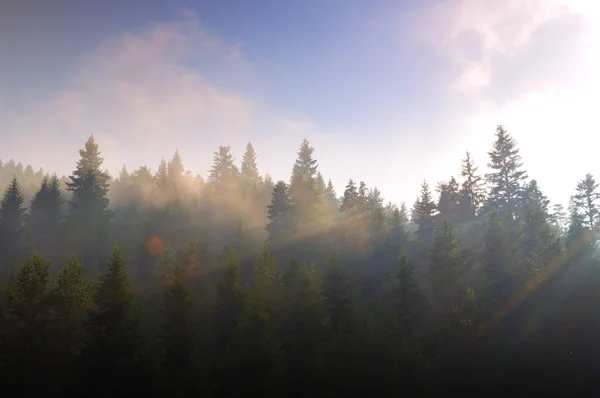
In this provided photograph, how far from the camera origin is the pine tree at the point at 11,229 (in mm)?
65500

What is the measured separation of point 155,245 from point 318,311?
121 ft

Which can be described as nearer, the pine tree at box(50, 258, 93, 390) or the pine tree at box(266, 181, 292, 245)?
the pine tree at box(50, 258, 93, 390)

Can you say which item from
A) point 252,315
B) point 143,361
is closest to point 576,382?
point 252,315

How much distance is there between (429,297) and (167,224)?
1882 inches

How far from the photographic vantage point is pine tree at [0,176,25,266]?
6550 centimetres

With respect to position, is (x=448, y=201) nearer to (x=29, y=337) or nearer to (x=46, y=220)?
(x=29, y=337)

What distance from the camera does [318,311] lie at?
3875cm

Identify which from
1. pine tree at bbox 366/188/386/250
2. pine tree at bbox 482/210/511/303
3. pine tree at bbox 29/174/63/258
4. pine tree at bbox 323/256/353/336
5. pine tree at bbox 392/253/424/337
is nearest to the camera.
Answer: pine tree at bbox 323/256/353/336

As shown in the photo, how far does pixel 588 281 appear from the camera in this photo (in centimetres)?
4138

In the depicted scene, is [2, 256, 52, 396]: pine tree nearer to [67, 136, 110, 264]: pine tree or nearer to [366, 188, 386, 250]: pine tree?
[67, 136, 110, 264]: pine tree

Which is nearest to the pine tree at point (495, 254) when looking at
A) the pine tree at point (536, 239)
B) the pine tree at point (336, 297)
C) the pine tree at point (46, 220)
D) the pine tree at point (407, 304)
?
the pine tree at point (536, 239)

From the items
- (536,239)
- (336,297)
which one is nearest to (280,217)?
(336,297)

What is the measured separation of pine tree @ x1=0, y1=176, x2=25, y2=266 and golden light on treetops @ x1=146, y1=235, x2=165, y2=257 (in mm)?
21555

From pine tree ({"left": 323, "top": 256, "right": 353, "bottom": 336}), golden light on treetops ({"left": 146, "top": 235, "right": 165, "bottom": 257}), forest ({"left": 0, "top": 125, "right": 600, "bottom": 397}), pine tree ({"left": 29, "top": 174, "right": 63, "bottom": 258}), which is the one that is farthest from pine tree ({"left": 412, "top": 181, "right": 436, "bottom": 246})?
pine tree ({"left": 29, "top": 174, "right": 63, "bottom": 258})
